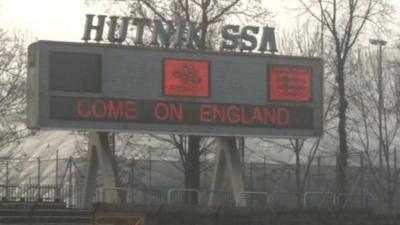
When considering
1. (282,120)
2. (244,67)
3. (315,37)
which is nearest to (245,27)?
(244,67)

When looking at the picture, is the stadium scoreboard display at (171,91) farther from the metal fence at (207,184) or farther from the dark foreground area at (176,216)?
the metal fence at (207,184)

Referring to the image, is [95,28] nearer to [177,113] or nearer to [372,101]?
[177,113]

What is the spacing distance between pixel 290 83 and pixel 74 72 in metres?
8.52

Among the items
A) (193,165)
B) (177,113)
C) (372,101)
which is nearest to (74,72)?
(177,113)

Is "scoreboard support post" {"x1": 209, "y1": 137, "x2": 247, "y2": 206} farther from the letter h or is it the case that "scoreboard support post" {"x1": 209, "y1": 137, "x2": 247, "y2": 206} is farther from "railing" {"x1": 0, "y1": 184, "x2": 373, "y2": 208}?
the letter h

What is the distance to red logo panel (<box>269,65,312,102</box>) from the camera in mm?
31875

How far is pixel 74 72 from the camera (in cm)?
2909

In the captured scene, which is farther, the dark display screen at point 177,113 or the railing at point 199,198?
the railing at point 199,198

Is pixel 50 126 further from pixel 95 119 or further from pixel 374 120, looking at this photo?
pixel 374 120

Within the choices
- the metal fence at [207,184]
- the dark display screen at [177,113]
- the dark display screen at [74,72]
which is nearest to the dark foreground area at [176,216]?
the metal fence at [207,184]

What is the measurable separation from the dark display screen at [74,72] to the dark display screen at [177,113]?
0.43 metres

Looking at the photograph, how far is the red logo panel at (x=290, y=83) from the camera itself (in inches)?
1255

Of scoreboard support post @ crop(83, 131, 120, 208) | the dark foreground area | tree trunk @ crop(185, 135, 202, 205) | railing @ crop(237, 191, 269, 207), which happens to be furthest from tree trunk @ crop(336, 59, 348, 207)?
scoreboard support post @ crop(83, 131, 120, 208)

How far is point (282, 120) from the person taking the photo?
3164cm
